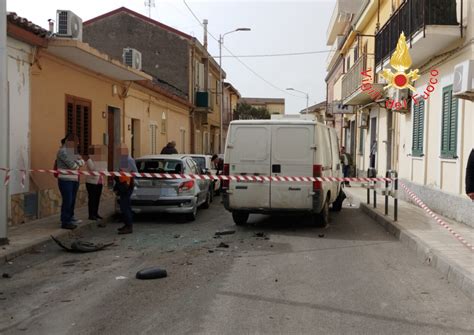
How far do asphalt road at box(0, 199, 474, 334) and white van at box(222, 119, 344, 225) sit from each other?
0.85 metres

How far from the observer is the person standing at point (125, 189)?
33.1 feet

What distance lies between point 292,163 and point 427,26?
13.5 ft

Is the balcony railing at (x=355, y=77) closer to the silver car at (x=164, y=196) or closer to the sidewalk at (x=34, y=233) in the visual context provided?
the silver car at (x=164, y=196)

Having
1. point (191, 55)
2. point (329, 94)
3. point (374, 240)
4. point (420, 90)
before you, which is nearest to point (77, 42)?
point (374, 240)

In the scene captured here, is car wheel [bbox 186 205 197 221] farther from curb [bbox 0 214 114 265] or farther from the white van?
curb [bbox 0 214 114 265]

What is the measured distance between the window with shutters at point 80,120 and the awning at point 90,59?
0.91 meters

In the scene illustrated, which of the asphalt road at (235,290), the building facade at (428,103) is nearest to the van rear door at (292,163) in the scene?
the asphalt road at (235,290)

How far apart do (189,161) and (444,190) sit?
19.1ft

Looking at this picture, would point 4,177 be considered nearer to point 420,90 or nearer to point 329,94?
point 420,90

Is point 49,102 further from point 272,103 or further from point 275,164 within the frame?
point 272,103

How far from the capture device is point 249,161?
10.4 meters

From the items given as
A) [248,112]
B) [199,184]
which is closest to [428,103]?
[199,184]

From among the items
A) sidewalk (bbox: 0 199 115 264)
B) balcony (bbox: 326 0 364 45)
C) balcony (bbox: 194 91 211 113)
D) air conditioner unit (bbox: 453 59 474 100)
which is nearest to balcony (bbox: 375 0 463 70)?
air conditioner unit (bbox: 453 59 474 100)

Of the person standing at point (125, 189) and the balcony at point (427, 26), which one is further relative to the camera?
the balcony at point (427, 26)
